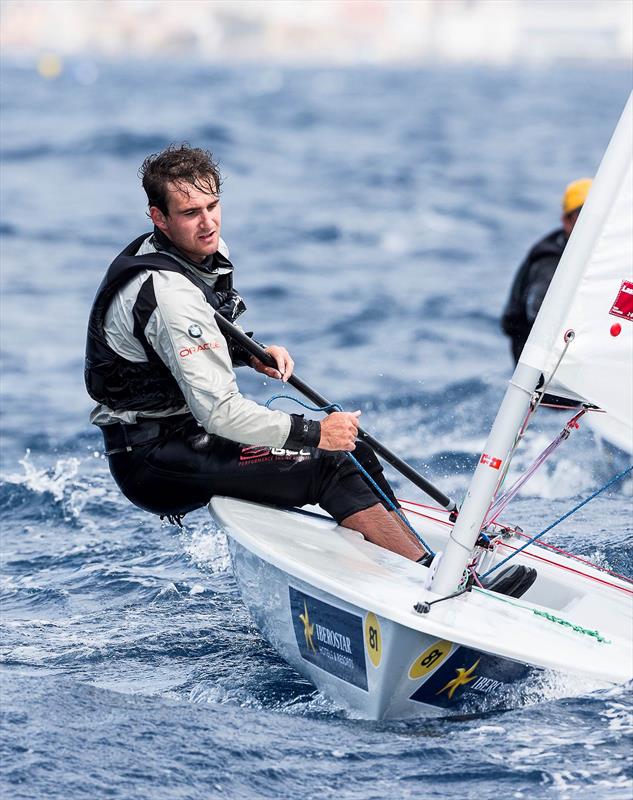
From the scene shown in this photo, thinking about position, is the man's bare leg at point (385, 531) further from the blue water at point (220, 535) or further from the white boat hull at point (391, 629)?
the blue water at point (220, 535)

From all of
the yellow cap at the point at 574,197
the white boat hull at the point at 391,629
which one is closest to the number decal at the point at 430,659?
the white boat hull at the point at 391,629

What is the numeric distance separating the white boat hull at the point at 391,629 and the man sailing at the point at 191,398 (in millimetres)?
127

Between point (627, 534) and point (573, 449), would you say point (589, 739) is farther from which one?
point (573, 449)

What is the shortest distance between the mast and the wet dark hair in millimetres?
1036

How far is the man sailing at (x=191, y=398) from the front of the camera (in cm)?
355

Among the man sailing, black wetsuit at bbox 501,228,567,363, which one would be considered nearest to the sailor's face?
the man sailing

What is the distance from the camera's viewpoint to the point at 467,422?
721 centimetres

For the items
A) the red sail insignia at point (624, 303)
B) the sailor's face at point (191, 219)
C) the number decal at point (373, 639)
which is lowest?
the number decal at point (373, 639)

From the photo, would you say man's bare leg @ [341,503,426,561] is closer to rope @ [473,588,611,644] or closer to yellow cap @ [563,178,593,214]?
rope @ [473,588,611,644]

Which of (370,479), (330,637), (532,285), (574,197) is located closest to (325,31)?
(574,197)

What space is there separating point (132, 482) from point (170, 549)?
Result: 4.37 ft

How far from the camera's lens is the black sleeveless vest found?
11.8 ft

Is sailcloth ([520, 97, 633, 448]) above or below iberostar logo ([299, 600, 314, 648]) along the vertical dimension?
above

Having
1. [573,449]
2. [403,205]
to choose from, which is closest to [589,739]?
[573,449]
